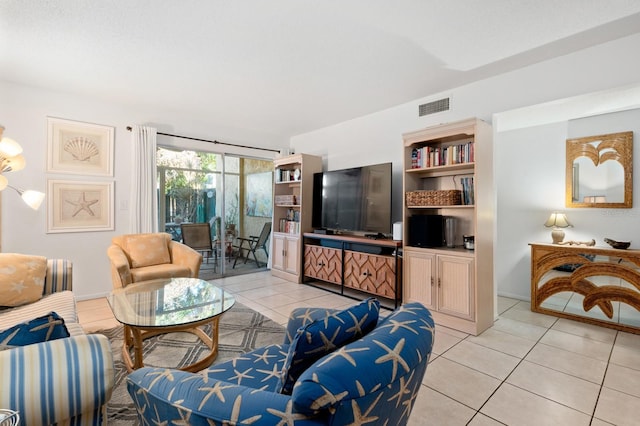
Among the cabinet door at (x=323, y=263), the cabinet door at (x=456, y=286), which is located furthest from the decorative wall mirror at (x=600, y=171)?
the cabinet door at (x=323, y=263)

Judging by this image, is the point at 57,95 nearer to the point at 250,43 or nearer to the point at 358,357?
the point at 250,43

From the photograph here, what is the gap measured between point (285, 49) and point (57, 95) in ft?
10.2

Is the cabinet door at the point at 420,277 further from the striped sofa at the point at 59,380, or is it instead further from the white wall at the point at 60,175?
the white wall at the point at 60,175

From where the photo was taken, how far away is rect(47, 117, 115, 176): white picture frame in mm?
3613

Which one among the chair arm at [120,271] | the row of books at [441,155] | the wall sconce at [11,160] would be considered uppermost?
the row of books at [441,155]

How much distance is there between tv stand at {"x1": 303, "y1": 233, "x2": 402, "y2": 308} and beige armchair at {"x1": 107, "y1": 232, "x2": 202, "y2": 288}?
5.71 ft

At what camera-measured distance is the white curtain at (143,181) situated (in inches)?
160

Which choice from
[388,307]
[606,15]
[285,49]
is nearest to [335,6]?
[285,49]

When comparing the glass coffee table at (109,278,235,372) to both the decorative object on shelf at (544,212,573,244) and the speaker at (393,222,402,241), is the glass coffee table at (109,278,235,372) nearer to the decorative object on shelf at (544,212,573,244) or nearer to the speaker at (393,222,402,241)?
the speaker at (393,222,402,241)

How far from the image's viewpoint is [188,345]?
8.38 feet

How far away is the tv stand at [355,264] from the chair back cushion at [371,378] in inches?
101

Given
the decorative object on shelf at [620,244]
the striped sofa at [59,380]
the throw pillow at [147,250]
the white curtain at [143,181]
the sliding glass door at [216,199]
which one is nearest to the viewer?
the striped sofa at [59,380]

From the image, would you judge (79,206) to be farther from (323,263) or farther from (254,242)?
(323,263)

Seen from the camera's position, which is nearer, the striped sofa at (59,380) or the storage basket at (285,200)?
the striped sofa at (59,380)
